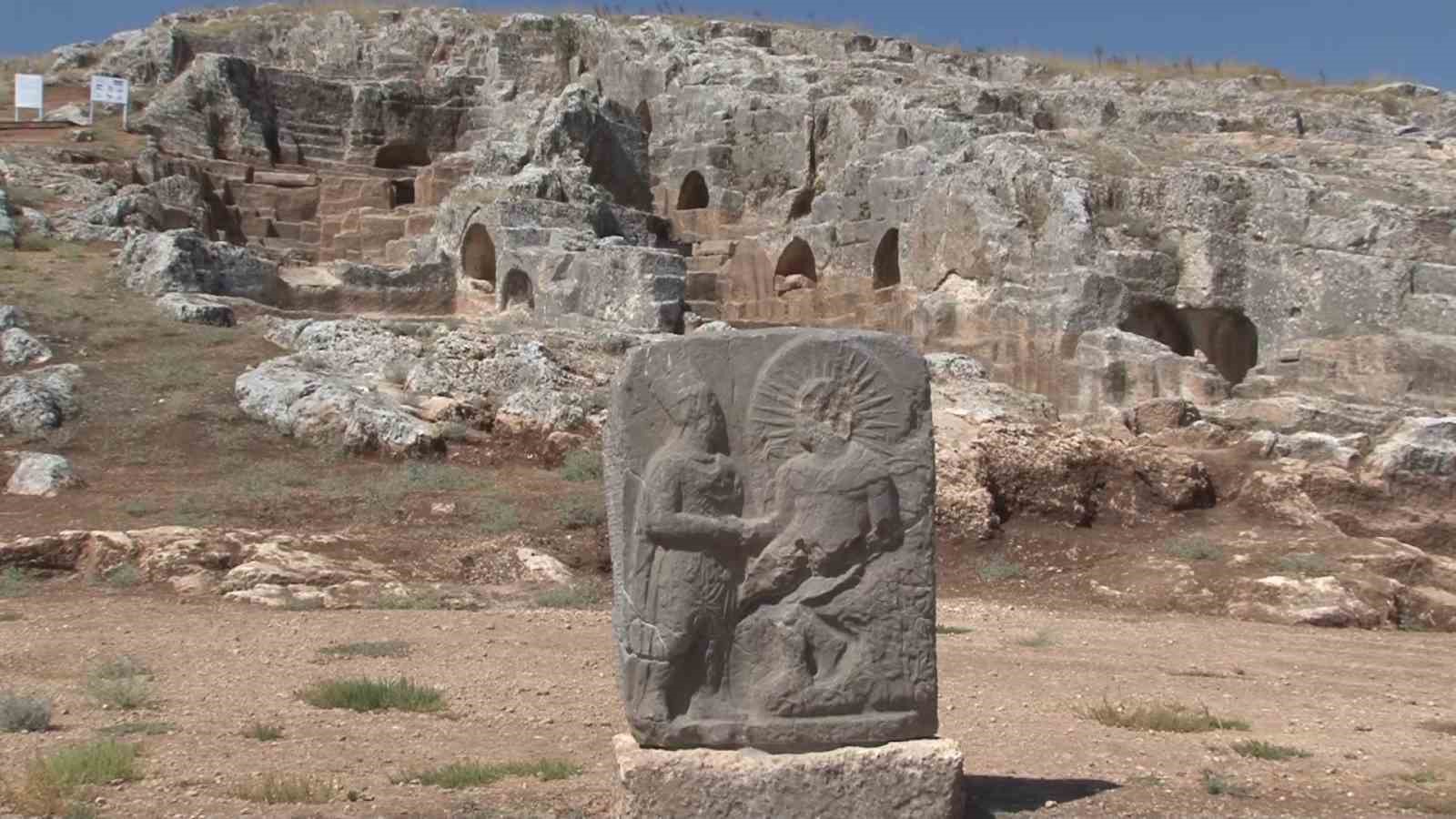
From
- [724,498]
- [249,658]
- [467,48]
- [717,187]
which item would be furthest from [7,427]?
[467,48]

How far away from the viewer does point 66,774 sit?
5.88m

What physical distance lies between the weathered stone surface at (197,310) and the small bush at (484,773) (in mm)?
12730

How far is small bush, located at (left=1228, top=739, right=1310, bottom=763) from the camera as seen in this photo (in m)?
6.95

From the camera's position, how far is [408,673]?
27.0 ft

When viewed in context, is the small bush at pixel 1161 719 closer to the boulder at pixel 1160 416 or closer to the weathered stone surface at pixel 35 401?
the boulder at pixel 1160 416

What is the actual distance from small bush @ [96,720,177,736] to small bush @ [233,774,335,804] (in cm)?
105

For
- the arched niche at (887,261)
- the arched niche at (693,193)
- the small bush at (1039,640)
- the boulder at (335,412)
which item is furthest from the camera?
the arched niche at (693,193)

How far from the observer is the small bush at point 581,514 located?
12.5 m

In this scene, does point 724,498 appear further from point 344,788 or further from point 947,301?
point 947,301

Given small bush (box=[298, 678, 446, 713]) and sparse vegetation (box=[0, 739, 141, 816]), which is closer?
sparse vegetation (box=[0, 739, 141, 816])

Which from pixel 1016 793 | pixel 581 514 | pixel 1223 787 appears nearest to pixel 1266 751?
pixel 1223 787

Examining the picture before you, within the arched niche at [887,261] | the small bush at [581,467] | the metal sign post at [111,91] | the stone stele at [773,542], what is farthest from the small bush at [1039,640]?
the metal sign post at [111,91]

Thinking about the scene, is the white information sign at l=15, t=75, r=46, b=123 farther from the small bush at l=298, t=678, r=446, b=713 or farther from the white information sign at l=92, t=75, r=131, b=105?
the small bush at l=298, t=678, r=446, b=713

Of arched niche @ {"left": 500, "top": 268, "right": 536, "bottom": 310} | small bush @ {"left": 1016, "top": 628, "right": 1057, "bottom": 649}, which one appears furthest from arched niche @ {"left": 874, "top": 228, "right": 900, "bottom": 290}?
small bush @ {"left": 1016, "top": 628, "right": 1057, "bottom": 649}
